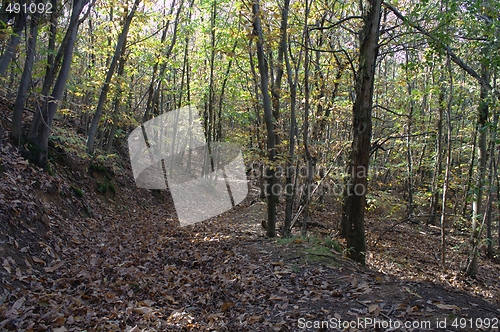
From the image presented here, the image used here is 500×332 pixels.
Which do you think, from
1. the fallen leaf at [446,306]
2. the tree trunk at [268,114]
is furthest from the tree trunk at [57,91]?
the fallen leaf at [446,306]

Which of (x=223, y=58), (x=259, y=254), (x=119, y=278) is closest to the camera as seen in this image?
(x=119, y=278)

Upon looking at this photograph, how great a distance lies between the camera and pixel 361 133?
21.5ft

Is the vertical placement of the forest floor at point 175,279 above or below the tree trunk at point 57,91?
below

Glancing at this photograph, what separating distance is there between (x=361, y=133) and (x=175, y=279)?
14.7 feet

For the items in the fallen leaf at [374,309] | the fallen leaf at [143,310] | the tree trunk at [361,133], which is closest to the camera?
the fallen leaf at [374,309]

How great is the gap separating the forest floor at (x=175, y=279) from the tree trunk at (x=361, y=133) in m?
0.71

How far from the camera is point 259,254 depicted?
23.4 feet

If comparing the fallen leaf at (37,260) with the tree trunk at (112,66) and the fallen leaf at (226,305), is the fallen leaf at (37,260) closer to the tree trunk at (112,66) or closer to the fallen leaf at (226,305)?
the fallen leaf at (226,305)

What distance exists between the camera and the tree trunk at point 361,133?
21.0 ft

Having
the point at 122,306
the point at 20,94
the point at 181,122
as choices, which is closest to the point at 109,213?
the point at 20,94

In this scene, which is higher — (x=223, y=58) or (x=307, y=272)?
(x=223, y=58)

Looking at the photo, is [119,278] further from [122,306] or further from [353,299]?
[353,299]

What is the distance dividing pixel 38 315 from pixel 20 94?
577 cm

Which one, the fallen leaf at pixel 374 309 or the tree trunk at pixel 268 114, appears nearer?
the fallen leaf at pixel 374 309
